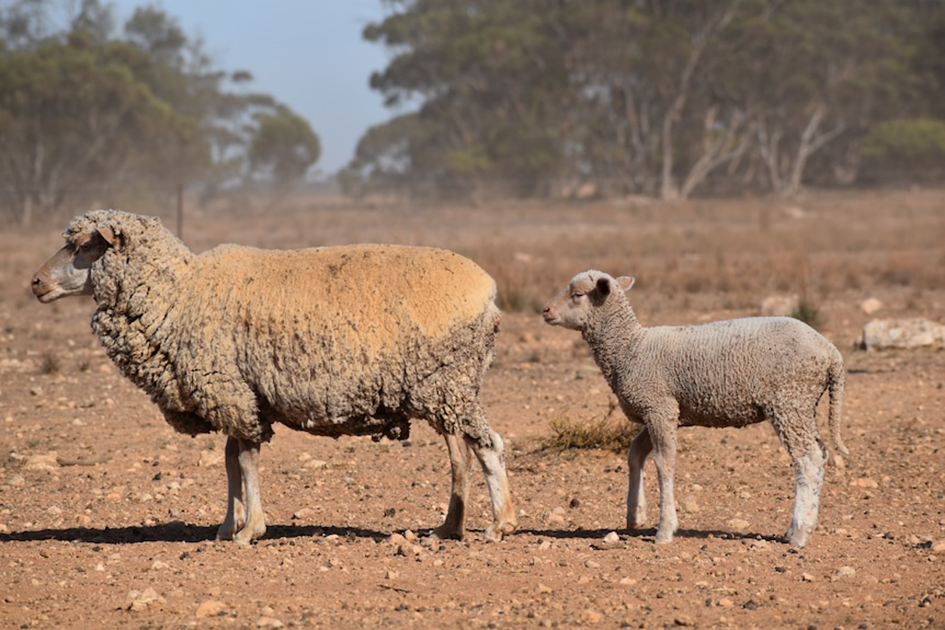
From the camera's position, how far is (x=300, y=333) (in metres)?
6.50

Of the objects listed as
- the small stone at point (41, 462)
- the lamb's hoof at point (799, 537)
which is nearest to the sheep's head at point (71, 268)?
the small stone at point (41, 462)

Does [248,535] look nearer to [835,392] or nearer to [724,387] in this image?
[724,387]

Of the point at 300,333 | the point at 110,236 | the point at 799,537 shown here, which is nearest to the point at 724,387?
the point at 799,537

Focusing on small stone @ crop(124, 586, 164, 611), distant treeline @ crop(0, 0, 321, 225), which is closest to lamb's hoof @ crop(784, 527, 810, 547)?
small stone @ crop(124, 586, 164, 611)

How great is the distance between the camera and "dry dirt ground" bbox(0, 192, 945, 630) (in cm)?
552

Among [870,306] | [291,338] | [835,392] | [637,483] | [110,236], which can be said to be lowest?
[870,306]

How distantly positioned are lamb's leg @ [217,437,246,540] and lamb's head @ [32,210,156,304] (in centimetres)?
130

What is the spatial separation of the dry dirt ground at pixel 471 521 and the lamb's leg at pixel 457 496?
131 millimetres

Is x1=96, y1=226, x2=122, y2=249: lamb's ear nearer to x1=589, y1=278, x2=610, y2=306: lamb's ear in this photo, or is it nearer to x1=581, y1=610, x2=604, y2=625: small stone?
x1=589, y1=278, x2=610, y2=306: lamb's ear

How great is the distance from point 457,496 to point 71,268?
8.68 ft

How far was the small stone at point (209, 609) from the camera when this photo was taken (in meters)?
5.38

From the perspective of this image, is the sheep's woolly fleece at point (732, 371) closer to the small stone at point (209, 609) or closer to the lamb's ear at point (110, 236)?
the small stone at point (209, 609)

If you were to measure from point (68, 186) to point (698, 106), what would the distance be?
29.9 meters

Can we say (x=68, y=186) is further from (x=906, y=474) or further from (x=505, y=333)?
(x=906, y=474)
